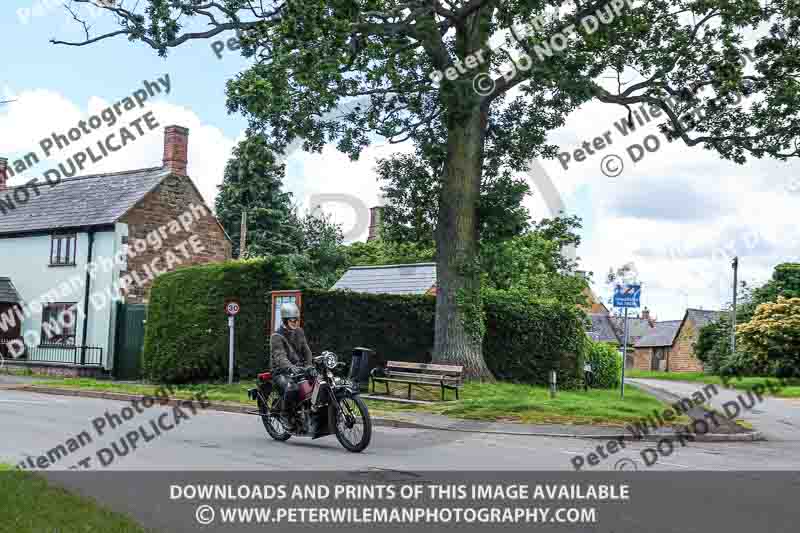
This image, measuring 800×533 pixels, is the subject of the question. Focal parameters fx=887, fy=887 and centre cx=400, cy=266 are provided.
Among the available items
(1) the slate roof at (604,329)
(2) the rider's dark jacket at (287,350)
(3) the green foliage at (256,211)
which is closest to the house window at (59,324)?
(3) the green foliage at (256,211)

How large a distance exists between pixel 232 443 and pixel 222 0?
11.5m

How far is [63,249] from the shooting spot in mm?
35281

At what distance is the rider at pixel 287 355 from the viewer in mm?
11555

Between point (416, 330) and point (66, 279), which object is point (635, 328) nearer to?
point (66, 279)

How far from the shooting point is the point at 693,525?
717 cm

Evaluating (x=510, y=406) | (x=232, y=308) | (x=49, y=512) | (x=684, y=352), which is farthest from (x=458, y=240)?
(x=684, y=352)

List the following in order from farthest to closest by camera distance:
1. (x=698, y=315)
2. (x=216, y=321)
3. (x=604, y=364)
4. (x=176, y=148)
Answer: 1. (x=698, y=315)
2. (x=176, y=148)
3. (x=604, y=364)
4. (x=216, y=321)

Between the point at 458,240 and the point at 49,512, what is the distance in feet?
52.1

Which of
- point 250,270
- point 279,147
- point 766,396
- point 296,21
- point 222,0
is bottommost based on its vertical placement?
point 766,396

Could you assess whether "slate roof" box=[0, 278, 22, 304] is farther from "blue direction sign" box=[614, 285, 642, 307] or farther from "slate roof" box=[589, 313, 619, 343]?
"slate roof" box=[589, 313, 619, 343]

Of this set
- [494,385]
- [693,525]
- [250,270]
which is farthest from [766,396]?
[693,525]

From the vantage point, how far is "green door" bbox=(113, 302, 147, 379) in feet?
103

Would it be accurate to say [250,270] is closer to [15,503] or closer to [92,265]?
[92,265]

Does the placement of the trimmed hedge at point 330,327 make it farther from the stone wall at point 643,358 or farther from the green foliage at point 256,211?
the stone wall at point 643,358
